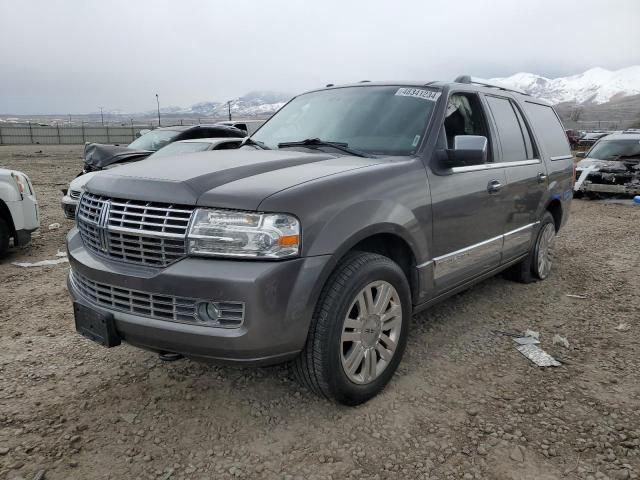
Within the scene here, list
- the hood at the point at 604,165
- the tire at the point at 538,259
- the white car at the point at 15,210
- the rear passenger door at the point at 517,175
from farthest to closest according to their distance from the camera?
the hood at the point at 604,165, the white car at the point at 15,210, the tire at the point at 538,259, the rear passenger door at the point at 517,175

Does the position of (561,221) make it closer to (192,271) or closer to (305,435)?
(305,435)

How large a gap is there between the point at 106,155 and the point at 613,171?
10229 millimetres

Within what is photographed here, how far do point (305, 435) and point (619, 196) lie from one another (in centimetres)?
1108

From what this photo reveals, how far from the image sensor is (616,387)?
3.22 m

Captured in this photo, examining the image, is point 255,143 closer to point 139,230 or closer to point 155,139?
point 139,230

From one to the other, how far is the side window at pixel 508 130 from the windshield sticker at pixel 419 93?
2.55ft

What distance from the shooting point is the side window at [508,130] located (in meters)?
4.27

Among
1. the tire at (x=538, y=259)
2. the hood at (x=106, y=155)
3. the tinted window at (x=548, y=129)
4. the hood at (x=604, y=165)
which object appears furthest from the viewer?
the hood at (x=604, y=165)

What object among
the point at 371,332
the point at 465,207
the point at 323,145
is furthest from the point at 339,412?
the point at 323,145

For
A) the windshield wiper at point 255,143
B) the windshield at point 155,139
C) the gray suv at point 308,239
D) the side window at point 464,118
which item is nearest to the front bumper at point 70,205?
the windshield at point 155,139

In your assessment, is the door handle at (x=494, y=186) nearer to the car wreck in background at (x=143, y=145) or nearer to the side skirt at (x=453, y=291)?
the side skirt at (x=453, y=291)

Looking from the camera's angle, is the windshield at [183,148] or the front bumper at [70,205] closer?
the front bumper at [70,205]

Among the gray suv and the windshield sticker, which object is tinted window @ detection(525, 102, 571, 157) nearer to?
the gray suv

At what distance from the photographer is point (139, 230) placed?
2553mm
